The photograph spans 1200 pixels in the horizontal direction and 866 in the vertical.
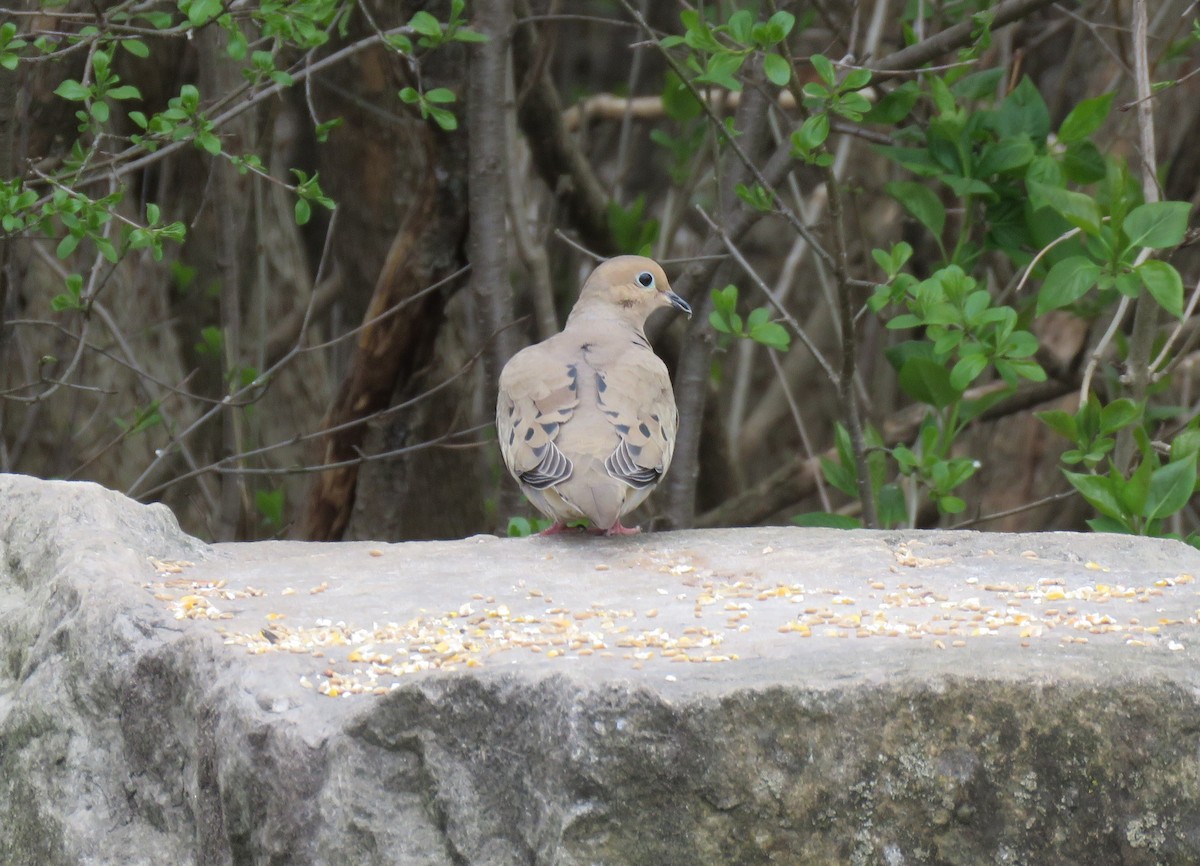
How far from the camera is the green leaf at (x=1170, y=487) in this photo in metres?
4.77

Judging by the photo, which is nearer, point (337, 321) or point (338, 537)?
point (338, 537)

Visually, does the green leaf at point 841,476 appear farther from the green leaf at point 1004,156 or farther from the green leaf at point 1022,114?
the green leaf at point 1022,114

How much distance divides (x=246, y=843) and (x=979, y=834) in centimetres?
133

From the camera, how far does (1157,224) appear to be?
4859 millimetres

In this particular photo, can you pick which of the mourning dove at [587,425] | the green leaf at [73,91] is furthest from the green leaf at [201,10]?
the mourning dove at [587,425]

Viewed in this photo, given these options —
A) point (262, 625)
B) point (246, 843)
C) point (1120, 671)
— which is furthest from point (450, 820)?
point (1120, 671)

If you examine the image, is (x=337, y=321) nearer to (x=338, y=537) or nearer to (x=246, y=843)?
(x=338, y=537)

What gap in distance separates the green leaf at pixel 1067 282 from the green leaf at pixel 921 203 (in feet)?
3.05

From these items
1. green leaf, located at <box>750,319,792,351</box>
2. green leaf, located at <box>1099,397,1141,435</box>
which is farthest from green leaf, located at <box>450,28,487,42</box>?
green leaf, located at <box>1099,397,1141,435</box>

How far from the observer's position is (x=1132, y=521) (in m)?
4.94

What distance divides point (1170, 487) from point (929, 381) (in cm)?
105

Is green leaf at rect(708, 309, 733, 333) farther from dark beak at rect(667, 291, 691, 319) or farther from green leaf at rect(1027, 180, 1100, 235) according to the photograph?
green leaf at rect(1027, 180, 1100, 235)

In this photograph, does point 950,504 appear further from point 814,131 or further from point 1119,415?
point 814,131

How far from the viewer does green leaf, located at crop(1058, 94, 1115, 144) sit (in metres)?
5.63
